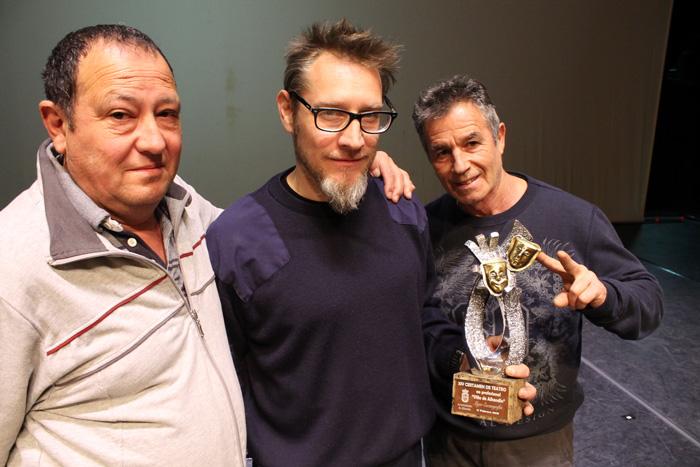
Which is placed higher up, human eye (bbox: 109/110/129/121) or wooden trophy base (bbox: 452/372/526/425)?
human eye (bbox: 109/110/129/121)

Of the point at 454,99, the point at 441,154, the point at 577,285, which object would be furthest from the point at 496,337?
the point at 454,99

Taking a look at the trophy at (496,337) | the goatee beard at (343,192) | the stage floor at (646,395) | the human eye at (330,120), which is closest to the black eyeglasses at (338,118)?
the human eye at (330,120)

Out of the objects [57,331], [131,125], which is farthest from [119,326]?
[131,125]

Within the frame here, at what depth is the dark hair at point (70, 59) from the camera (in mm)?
1012

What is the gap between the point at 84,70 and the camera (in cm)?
100

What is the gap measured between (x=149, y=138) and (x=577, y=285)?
3.11 feet

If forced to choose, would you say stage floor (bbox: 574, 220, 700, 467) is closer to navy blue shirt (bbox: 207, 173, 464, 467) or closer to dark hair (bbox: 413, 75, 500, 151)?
navy blue shirt (bbox: 207, 173, 464, 467)

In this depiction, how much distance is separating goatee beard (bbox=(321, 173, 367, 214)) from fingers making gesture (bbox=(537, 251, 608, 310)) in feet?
1.46

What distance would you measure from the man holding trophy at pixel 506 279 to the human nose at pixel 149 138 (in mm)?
735

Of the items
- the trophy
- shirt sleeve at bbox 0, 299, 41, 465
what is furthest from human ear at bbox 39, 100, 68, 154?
the trophy

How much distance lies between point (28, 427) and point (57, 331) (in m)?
0.21

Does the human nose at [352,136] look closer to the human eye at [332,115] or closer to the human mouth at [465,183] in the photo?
the human eye at [332,115]

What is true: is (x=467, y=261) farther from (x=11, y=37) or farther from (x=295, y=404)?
(x=11, y=37)

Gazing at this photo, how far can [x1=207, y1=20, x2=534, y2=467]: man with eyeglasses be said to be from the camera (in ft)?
→ 3.88
